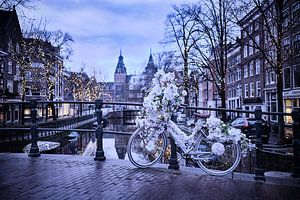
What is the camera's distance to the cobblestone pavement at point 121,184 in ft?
12.2

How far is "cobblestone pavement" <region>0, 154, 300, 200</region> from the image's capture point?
3.73 metres

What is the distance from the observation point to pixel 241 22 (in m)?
19.4

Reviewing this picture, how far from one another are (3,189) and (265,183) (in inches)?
147

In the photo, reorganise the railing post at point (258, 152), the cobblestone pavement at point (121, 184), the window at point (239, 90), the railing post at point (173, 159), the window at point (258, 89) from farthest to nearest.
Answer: the window at point (239, 90) → the window at point (258, 89) → the railing post at point (173, 159) → the railing post at point (258, 152) → the cobblestone pavement at point (121, 184)

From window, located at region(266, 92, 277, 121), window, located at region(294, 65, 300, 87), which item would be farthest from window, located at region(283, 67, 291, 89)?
window, located at region(266, 92, 277, 121)

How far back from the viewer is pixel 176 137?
494 cm

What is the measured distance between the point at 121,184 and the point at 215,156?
163cm

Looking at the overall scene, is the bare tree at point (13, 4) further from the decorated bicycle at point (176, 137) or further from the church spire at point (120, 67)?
the church spire at point (120, 67)

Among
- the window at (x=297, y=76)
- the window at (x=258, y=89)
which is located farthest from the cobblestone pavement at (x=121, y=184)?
the window at (x=258, y=89)

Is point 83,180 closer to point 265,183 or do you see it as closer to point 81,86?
point 265,183

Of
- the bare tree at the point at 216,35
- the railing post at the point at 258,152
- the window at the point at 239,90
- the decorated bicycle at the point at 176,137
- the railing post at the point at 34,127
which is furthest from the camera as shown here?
the window at the point at 239,90

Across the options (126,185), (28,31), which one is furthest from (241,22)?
(28,31)

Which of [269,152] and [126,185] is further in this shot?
[269,152]

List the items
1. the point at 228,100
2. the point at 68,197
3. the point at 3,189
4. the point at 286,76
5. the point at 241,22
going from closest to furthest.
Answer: the point at 68,197
the point at 3,189
the point at 241,22
the point at 286,76
the point at 228,100
